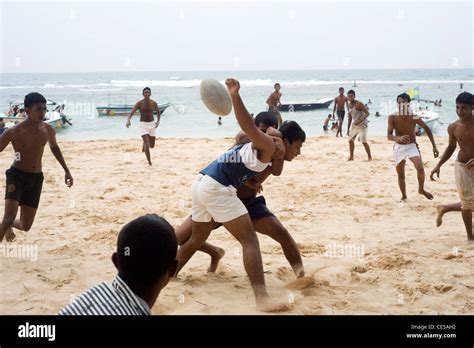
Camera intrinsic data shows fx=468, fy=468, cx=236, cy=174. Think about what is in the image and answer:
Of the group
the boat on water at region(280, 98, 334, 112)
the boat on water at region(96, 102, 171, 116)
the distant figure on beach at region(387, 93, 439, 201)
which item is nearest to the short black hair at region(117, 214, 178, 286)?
the distant figure on beach at region(387, 93, 439, 201)

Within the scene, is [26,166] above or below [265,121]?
below

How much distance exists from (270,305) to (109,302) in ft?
6.88

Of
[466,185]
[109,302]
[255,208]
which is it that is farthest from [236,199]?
[466,185]

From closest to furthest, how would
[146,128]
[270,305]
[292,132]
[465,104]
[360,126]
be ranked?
[270,305]
[292,132]
[465,104]
[146,128]
[360,126]

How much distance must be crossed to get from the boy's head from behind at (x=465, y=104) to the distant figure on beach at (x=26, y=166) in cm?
444

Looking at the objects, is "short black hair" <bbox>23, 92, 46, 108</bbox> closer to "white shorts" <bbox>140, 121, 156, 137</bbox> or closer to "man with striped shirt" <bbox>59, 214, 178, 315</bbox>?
"man with striped shirt" <bbox>59, 214, 178, 315</bbox>

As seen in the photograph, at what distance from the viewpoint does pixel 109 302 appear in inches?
Result: 64.6

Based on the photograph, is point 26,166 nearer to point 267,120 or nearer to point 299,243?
point 267,120

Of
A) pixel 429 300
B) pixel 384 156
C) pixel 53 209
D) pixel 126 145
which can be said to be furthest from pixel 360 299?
pixel 126 145

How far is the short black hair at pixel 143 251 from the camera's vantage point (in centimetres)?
170

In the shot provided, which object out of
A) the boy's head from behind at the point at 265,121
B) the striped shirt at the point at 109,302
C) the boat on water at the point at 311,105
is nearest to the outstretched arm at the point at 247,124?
the boy's head from behind at the point at 265,121

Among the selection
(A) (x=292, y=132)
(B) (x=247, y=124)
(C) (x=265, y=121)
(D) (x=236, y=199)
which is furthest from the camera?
(C) (x=265, y=121)

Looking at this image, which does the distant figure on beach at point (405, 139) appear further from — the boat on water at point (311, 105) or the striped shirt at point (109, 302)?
the boat on water at point (311, 105)

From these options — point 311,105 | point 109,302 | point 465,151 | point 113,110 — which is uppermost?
point 311,105
